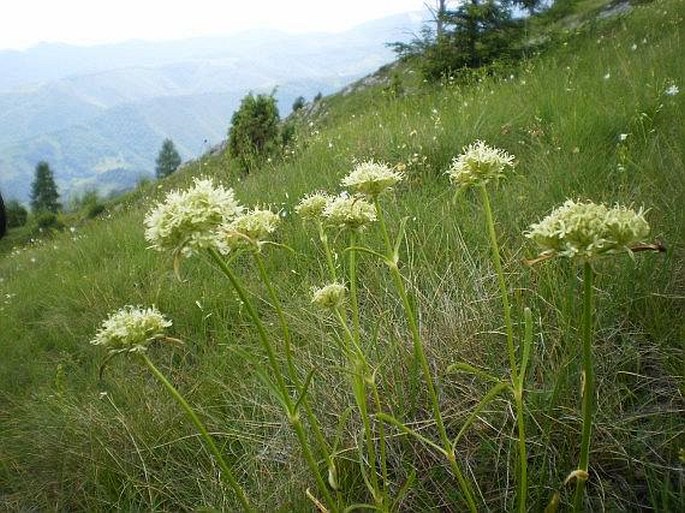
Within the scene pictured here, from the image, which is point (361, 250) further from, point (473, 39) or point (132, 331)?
point (473, 39)

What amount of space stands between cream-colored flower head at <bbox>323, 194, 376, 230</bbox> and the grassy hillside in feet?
0.77

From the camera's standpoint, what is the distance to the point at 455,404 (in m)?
2.19

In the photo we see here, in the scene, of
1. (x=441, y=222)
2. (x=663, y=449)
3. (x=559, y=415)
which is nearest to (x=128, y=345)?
(x=559, y=415)

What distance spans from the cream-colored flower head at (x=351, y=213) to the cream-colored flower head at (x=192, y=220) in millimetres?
499

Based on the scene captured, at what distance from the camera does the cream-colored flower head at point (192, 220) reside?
1412mm

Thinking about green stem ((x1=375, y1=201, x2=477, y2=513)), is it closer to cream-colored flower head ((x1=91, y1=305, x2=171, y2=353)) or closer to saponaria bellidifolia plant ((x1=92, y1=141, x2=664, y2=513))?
saponaria bellidifolia plant ((x1=92, y1=141, x2=664, y2=513))

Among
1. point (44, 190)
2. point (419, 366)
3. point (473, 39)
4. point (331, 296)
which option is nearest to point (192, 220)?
point (331, 296)

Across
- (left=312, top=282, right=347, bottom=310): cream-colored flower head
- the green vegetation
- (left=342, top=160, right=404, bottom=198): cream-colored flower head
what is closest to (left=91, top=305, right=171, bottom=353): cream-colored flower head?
(left=312, top=282, right=347, bottom=310): cream-colored flower head

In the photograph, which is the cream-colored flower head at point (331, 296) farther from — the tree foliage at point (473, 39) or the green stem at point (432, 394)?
the tree foliage at point (473, 39)

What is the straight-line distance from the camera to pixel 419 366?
7.66 ft

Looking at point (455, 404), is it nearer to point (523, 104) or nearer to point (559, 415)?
point (559, 415)

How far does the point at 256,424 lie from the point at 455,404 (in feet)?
2.95

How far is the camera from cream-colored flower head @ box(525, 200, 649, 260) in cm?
119

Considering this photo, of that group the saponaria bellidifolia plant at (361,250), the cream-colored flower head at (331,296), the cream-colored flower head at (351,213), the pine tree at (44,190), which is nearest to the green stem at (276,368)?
the saponaria bellidifolia plant at (361,250)
